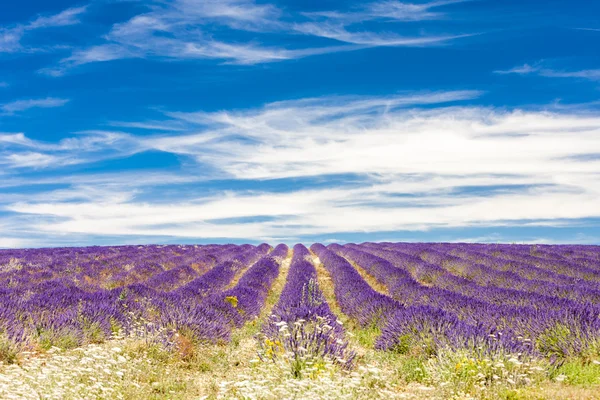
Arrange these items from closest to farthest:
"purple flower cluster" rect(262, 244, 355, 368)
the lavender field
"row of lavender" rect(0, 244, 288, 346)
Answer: the lavender field → "purple flower cluster" rect(262, 244, 355, 368) → "row of lavender" rect(0, 244, 288, 346)

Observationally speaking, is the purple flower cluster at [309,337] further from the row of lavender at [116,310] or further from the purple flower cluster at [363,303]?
the purple flower cluster at [363,303]

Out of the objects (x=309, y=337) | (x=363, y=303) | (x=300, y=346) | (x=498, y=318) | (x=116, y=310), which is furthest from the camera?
(x=363, y=303)

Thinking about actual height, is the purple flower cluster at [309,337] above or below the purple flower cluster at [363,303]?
above

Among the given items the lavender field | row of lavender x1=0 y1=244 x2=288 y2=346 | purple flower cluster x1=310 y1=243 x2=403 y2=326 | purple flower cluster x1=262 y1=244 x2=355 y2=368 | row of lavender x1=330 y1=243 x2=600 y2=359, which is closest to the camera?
the lavender field

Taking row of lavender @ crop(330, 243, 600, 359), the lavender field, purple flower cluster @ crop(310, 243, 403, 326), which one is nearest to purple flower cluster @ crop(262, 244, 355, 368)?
the lavender field

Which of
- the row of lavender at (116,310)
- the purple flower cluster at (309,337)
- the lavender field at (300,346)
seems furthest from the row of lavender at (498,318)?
the row of lavender at (116,310)

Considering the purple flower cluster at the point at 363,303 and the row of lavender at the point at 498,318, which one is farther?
the purple flower cluster at the point at 363,303

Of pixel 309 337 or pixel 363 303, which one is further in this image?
pixel 363 303

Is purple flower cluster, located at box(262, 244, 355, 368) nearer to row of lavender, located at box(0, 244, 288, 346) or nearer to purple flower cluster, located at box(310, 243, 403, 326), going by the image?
row of lavender, located at box(0, 244, 288, 346)

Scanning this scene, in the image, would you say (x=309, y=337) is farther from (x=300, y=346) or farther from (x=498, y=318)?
(x=498, y=318)

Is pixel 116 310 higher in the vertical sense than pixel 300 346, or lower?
lower

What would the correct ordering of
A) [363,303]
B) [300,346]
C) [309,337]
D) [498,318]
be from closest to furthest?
[300,346], [309,337], [498,318], [363,303]

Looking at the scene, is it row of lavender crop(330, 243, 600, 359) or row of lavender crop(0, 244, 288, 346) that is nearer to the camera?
row of lavender crop(330, 243, 600, 359)

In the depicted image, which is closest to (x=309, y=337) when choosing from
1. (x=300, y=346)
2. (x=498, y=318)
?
(x=300, y=346)
